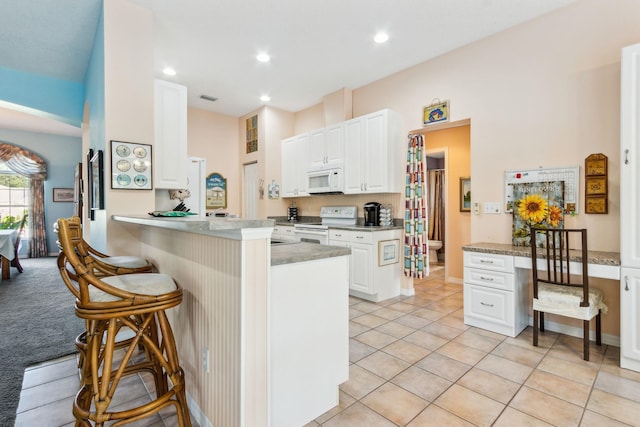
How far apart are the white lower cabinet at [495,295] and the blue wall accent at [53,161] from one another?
8907 millimetres

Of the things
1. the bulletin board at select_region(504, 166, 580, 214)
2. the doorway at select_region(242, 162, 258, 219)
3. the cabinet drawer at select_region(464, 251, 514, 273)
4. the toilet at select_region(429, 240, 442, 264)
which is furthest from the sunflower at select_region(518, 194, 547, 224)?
the doorway at select_region(242, 162, 258, 219)

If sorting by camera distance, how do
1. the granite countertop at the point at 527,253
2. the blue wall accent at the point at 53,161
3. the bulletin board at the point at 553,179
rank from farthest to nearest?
the blue wall accent at the point at 53,161, the bulletin board at the point at 553,179, the granite countertop at the point at 527,253

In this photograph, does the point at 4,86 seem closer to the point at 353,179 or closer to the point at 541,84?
the point at 353,179

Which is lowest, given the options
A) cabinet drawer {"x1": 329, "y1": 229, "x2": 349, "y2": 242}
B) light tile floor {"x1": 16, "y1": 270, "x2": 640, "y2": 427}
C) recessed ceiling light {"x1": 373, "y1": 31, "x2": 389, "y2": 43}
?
light tile floor {"x1": 16, "y1": 270, "x2": 640, "y2": 427}

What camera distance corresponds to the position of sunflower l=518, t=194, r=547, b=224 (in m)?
3.00

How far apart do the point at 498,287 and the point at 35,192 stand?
9.45 m

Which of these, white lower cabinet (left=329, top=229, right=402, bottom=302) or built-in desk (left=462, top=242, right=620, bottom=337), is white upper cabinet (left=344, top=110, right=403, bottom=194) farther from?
built-in desk (left=462, top=242, right=620, bottom=337)

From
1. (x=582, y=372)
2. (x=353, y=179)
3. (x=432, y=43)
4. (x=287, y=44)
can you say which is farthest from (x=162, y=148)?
(x=582, y=372)

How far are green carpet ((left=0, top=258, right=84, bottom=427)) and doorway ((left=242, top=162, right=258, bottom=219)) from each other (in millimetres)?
3068

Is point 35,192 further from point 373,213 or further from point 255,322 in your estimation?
point 255,322

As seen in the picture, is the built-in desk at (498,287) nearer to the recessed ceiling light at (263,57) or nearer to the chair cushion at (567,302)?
the chair cushion at (567,302)

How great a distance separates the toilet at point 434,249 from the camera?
6358mm

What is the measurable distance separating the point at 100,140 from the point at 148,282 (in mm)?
2155

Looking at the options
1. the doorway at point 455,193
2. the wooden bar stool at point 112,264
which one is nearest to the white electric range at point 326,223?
the doorway at point 455,193
